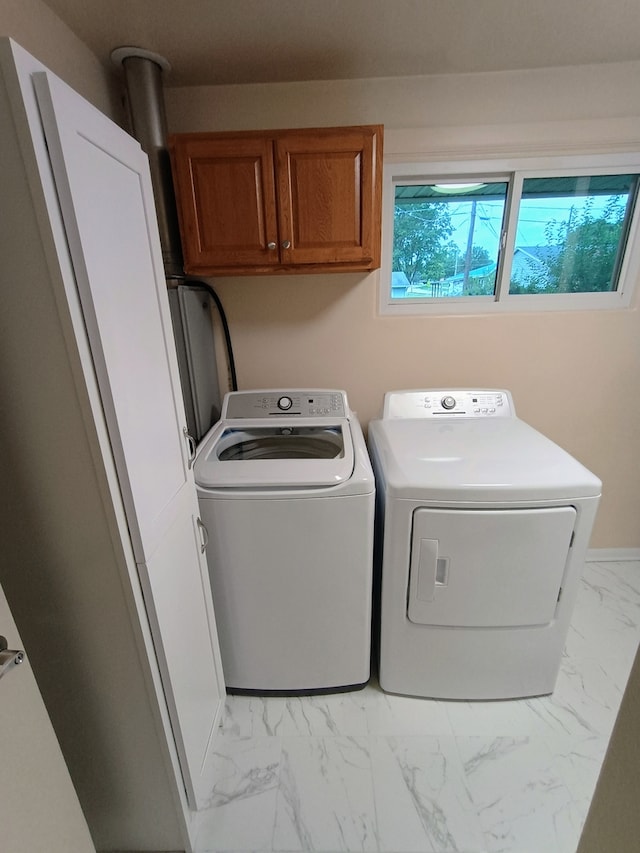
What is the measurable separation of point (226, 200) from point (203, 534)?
1340 mm

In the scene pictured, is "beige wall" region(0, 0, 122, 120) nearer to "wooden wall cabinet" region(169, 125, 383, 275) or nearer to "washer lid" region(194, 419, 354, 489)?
"wooden wall cabinet" region(169, 125, 383, 275)

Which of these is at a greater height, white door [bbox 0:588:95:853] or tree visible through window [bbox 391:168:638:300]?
tree visible through window [bbox 391:168:638:300]

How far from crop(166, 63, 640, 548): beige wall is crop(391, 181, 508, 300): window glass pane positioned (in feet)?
0.53

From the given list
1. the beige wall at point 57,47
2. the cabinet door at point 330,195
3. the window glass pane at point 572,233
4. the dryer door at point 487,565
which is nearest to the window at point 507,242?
the window glass pane at point 572,233

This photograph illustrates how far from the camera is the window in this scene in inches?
75.5

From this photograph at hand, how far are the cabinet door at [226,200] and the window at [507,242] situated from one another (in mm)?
653

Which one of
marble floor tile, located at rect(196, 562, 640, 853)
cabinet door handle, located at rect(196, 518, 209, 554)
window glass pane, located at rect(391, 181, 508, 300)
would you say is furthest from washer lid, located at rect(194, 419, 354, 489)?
marble floor tile, located at rect(196, 562, 640, 853)

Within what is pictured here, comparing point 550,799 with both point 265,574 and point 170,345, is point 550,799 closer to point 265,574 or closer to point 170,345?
point 265,574

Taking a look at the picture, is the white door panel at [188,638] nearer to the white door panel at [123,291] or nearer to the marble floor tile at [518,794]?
the white door panel at [123,291]

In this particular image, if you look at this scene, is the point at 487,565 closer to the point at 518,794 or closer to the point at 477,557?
the point at 477,557

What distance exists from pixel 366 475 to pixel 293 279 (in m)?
1.14

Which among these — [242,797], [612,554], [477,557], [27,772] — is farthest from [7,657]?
[612,554]

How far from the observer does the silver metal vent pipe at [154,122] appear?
153 cm

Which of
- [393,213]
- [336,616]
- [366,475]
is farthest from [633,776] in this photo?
[393,213]
